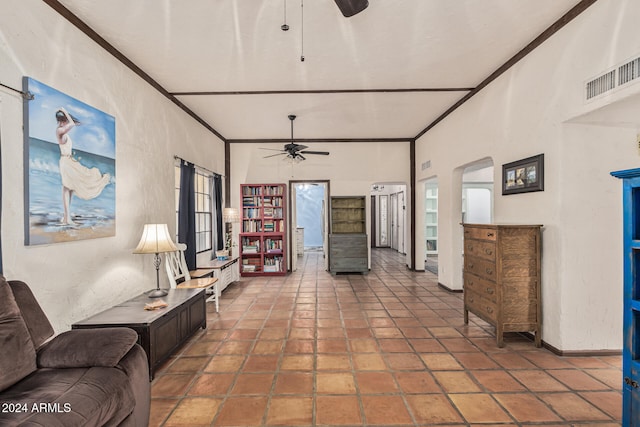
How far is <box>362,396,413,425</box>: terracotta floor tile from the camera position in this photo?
2133 mm

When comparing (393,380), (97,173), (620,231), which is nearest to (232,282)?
(97,173)

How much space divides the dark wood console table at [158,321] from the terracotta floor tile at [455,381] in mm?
2527

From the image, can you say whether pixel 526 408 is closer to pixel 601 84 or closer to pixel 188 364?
pixel 601 84

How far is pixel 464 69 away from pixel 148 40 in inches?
143

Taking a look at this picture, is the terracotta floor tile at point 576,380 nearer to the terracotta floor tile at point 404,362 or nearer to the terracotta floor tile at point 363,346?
the terracotta floor tile at point 404,362

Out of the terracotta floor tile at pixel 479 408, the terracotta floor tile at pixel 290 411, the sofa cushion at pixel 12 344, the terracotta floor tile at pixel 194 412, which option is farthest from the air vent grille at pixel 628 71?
the sofa cushion at pixel 12 344

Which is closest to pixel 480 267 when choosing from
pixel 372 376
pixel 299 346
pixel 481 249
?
pixel 481 249

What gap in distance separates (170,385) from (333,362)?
1.47 metres

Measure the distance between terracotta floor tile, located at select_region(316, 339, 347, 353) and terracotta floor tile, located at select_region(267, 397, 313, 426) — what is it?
0.86 meters

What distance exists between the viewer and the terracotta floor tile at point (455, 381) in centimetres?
251

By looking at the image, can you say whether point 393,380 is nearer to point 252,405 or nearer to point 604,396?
point 252,405

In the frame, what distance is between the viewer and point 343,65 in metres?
3.65

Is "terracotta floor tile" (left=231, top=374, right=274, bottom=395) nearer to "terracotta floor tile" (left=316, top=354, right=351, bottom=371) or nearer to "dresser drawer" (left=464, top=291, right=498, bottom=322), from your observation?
"terracotta floor tile" (left=316, top=354, right=351, bottom=371)

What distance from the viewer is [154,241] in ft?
10.6
